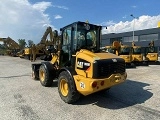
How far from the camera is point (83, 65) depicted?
6.29 m

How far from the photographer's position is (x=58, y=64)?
845cm

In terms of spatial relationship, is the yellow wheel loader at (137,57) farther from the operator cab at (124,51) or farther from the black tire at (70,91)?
the black tire at (70,91)

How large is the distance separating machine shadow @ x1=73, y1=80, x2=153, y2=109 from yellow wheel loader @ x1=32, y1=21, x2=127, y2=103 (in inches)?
18.6

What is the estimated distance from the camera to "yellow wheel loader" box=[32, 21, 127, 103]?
19.5 feet

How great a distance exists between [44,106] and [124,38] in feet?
190

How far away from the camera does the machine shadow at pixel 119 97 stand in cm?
656

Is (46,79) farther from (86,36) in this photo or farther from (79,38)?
(86,36)

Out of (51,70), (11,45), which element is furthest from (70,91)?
(11,45)

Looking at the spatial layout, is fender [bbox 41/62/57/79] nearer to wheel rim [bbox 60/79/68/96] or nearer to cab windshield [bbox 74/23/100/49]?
wheel rim [bbox 60/79/68/96]

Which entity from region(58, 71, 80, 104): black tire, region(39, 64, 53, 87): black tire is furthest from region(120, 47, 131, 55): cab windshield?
region(58, 71, 80, 104): black tire

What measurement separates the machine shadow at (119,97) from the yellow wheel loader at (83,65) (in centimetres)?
47

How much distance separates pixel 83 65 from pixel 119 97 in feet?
6.89

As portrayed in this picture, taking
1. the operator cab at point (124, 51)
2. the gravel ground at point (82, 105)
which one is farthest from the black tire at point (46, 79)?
the operator cab at point (124, 51)

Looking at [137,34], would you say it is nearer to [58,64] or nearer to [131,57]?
[131,57]
